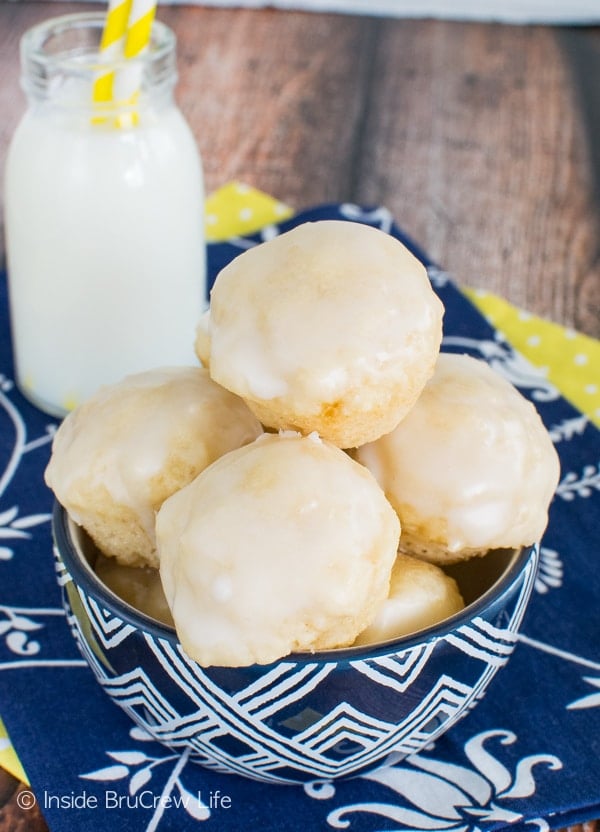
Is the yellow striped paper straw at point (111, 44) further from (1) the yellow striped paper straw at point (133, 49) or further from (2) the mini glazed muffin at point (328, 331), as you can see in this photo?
(2) the mini glazed muffin at point (328, 331)

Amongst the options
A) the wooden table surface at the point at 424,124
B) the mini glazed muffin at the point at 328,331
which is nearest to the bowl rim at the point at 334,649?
the mini glazed muffin at the point at 328,331

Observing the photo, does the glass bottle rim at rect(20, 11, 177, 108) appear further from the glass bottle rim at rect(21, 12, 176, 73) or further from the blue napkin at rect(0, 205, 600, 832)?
the blue napkin at rect(0, 205, 600, 832)

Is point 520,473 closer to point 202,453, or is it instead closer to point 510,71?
point 202,453

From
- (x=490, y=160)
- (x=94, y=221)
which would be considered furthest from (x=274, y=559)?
(x=490, y=160)

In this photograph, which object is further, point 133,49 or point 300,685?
point 133,49

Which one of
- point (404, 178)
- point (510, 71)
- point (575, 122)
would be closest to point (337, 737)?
point (404, 178)

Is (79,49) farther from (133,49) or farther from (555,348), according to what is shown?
(555,348)
